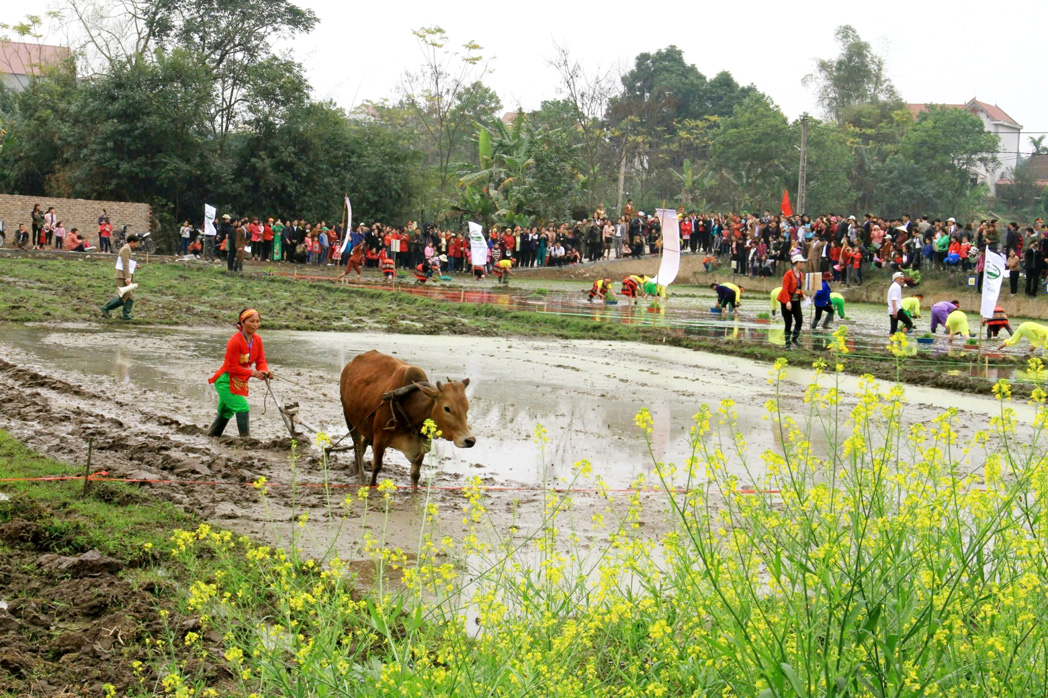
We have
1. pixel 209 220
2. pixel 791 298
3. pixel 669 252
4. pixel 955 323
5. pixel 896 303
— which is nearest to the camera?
pixel 791 298

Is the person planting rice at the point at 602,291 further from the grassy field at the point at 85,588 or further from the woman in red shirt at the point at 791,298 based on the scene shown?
the grassy field at the point at 85,588

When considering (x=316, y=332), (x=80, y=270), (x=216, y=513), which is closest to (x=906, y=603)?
(x=216, y=513)

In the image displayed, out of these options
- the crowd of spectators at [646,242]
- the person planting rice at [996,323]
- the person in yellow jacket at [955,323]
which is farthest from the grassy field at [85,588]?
the crowd of spectators at [646,242]

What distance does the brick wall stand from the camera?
3881cm

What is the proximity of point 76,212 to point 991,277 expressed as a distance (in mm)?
32430

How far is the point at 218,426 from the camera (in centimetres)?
1069

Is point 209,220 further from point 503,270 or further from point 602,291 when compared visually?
point 602,291

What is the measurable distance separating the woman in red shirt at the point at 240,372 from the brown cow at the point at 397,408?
1046mm

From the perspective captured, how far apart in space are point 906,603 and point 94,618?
163 inches

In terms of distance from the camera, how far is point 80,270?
28984 millimetres

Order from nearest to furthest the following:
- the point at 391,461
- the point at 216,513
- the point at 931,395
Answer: the point at 216,513 → the point at 391,461 → the point at 931,395

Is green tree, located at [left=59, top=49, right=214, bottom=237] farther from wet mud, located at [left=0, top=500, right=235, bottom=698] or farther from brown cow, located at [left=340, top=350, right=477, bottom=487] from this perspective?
wet mud, located at [left=0, top=500, right=235, bottom=698]

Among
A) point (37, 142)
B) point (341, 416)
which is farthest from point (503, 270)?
point (341, 416)

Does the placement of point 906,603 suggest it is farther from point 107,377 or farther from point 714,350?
point 714,350
